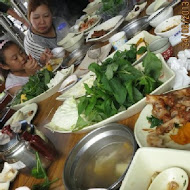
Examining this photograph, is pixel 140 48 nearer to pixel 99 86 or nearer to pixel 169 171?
pixel 99 86

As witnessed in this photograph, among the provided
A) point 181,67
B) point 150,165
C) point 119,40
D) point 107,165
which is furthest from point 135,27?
point 150,165

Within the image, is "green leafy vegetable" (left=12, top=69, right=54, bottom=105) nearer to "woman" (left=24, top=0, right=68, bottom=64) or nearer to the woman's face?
"woman" (left=24, top=0, right=68, bottom=64)

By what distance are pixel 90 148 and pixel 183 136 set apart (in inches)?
27.7

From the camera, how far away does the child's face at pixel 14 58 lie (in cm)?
482

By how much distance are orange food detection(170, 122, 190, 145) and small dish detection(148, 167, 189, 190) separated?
259 mm

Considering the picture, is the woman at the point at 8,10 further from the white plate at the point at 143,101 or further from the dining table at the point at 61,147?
the white plate at the point at 143,101

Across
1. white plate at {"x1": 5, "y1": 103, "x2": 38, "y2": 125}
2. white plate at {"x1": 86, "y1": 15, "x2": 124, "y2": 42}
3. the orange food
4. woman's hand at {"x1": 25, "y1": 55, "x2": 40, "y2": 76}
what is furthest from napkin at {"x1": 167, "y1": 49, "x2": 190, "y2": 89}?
woman's hand at {"x1": 25, "y1": 55, "x2": 40, "y2": 76}

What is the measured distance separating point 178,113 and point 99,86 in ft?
2.19

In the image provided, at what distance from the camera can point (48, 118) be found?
2645 mm

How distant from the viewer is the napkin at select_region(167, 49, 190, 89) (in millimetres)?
1718

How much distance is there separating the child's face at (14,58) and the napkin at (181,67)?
3.65 m

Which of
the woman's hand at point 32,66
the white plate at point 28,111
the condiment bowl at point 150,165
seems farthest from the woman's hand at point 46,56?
the condiment bowl at point 150,165

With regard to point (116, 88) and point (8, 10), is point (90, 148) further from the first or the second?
point (8, 10)

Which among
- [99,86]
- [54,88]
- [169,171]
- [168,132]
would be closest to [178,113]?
[168,132]
